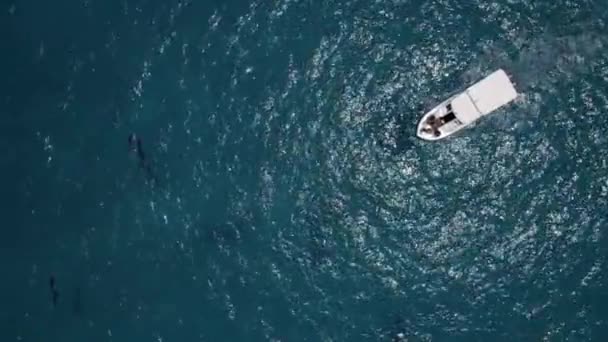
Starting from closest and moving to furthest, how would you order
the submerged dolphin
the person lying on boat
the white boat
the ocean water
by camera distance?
the white boat, the person lying on boat, the ocean water, the submerged dolphin

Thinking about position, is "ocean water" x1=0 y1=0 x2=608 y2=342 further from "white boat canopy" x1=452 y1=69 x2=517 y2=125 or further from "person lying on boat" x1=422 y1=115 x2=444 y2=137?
"white boat canopy" x1=452 y1=69 x2=517 y2=125

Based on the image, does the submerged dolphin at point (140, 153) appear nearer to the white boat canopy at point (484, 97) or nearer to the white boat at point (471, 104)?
the white boat at point (471, 104)

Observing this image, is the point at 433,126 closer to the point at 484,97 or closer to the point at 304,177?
the point at 484,97

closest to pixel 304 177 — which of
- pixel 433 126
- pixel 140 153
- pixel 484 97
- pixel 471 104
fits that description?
pixel 433 126

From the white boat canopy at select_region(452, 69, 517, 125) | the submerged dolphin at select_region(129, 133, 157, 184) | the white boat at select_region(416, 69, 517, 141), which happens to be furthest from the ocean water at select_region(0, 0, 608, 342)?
the white boat canopy at select_region(452, 69, 517, 125)

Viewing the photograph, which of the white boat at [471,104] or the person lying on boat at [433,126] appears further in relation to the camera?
the person lying on boat at [433,126]

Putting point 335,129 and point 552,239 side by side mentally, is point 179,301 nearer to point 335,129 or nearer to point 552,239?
point 335,129

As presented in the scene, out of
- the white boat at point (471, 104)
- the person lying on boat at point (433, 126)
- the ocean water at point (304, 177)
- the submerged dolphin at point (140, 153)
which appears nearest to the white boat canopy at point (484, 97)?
the white boat at point (471, 104)

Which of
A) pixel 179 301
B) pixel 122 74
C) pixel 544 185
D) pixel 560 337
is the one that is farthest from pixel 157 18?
pixel 560 337
